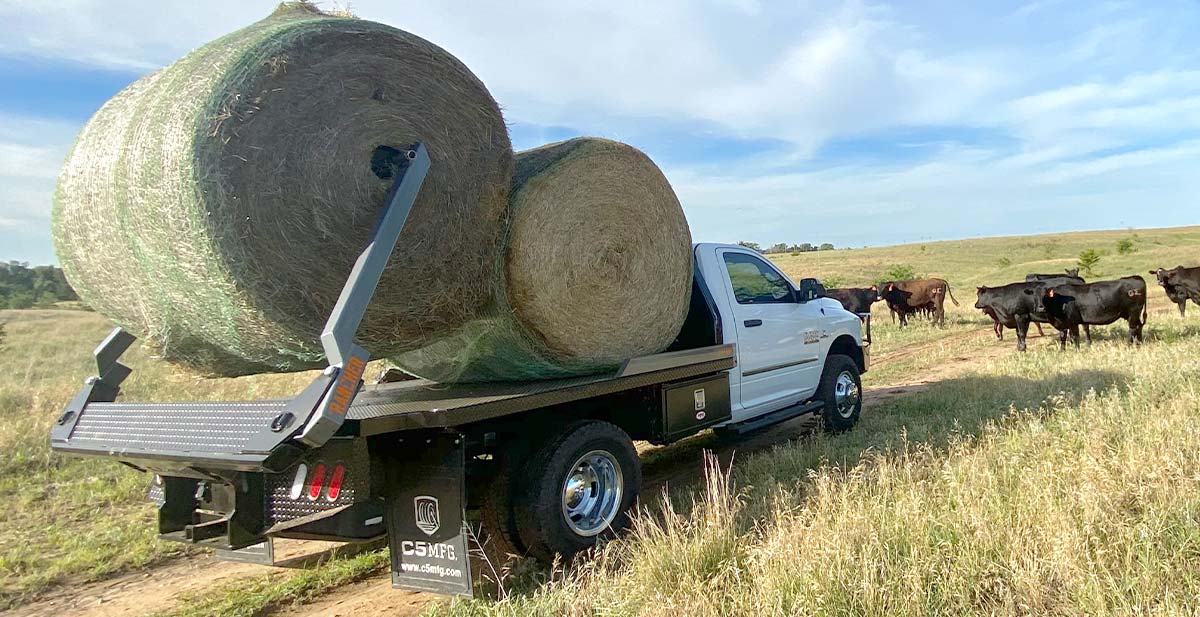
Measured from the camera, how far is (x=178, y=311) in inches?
156

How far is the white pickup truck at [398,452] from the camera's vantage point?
356 cm

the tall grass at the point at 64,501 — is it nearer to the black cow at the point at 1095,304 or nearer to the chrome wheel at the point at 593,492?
the chrome wheel at the point at 593,492

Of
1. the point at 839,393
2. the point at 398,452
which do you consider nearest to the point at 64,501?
the point at 398,452

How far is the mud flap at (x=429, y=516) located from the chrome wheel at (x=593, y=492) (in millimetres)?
816

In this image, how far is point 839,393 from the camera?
829 cm

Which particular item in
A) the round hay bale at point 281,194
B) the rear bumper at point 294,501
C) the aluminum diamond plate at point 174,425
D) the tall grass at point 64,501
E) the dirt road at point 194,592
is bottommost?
the dirt road at point 194,592

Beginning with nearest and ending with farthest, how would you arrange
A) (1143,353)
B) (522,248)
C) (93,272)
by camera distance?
1. (93,272)
2. (522,248)
3. (1143,353)

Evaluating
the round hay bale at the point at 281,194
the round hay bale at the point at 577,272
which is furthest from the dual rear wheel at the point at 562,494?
the round hay bale at the point at 281,194

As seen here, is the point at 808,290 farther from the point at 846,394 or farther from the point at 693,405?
the point at 693,405

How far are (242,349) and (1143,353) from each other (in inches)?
478

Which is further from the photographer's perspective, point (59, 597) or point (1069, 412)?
point (1069, 412)

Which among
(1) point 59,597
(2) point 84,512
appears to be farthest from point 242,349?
(2) point 84,512

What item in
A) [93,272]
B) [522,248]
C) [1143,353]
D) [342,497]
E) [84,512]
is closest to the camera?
[342,497]

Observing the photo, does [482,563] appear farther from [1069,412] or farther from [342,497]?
[1069,412]
